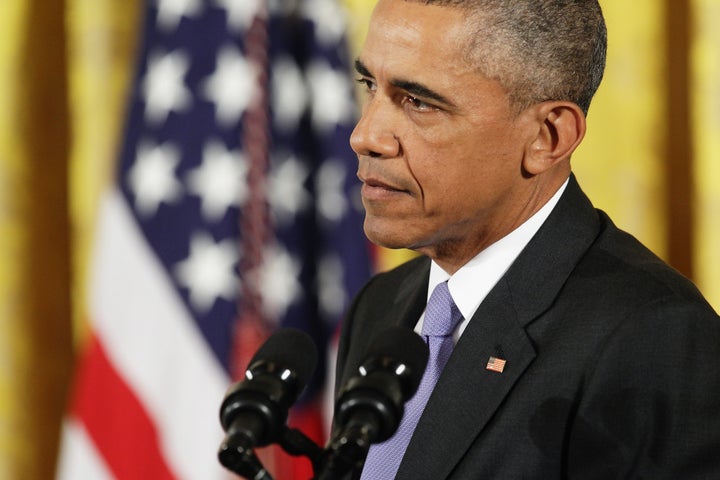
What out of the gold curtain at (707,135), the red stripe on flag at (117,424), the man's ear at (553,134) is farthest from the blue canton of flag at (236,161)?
the man's ear at (553,134)

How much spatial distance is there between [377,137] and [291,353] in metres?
0.35

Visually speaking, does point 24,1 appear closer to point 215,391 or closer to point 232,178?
point 232,178

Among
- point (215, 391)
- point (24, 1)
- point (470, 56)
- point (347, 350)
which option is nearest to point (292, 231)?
point (215, 391)

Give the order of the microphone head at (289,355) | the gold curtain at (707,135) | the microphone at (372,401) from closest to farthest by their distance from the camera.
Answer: the microphone at (372,401)
the microphone head at (289,355)
the gold curtain at (707,135)

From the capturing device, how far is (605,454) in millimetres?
1122

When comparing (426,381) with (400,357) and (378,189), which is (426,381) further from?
(400,357)

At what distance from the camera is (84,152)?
2.65 meters

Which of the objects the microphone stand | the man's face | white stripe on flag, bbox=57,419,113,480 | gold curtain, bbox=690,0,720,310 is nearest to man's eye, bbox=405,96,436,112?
the man's face

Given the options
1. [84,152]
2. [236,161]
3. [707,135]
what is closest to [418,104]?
[236,161]

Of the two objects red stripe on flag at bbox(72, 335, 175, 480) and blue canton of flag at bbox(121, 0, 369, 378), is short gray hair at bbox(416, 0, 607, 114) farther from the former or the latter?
red stripe on flag at bbox(72, 335, 175, 480)

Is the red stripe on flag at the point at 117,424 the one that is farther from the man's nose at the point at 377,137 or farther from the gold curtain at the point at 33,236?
the man's nose at the point at 377,137

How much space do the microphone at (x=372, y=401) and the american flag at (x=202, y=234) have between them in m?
1.28

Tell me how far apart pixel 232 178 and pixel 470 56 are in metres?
1.08

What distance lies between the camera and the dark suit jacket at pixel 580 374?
111cm
